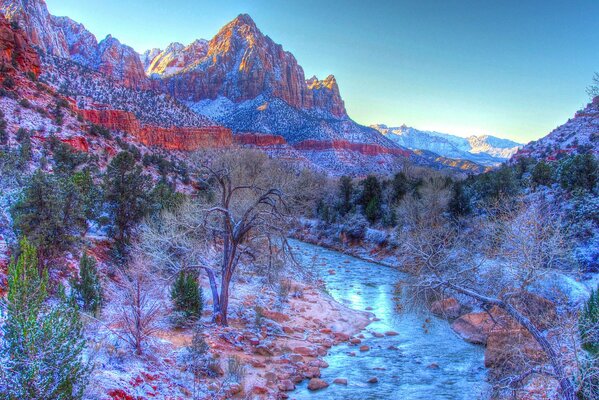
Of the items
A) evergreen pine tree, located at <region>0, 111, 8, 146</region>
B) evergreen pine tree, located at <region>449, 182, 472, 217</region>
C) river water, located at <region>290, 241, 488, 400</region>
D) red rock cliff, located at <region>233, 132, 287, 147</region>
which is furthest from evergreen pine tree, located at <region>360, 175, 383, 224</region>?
red rock cliff, located at <region>233, 132, 287, 147</region>

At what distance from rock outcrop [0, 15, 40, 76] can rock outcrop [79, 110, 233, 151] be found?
5.85 meters

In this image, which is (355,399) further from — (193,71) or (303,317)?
(193,71)

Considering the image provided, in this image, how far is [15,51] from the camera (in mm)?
31203

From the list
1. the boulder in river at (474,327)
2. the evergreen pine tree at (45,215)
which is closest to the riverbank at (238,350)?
the evergreen pine tree at (45,215)

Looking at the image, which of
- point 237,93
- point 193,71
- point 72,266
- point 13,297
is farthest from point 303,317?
point 193,71

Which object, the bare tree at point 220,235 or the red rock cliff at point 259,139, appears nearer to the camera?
the bare tree at point 220,235

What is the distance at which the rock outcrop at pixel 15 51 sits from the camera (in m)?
29.1

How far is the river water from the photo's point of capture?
389 inches

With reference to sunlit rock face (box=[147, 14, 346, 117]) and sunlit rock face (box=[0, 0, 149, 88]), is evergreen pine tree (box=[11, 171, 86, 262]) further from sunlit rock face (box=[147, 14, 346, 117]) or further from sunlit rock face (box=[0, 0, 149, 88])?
sunlit rock face (box=[147, 14, 346, 117])

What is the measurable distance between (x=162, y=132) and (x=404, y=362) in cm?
5094

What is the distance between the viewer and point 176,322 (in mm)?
11453

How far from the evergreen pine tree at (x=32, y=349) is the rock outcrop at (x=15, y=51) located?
31.1m

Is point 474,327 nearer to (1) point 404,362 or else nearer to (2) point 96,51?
(1) point 404,362

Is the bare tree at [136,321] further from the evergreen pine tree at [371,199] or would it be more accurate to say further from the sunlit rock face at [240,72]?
the sunlit rock face at [240,72]
